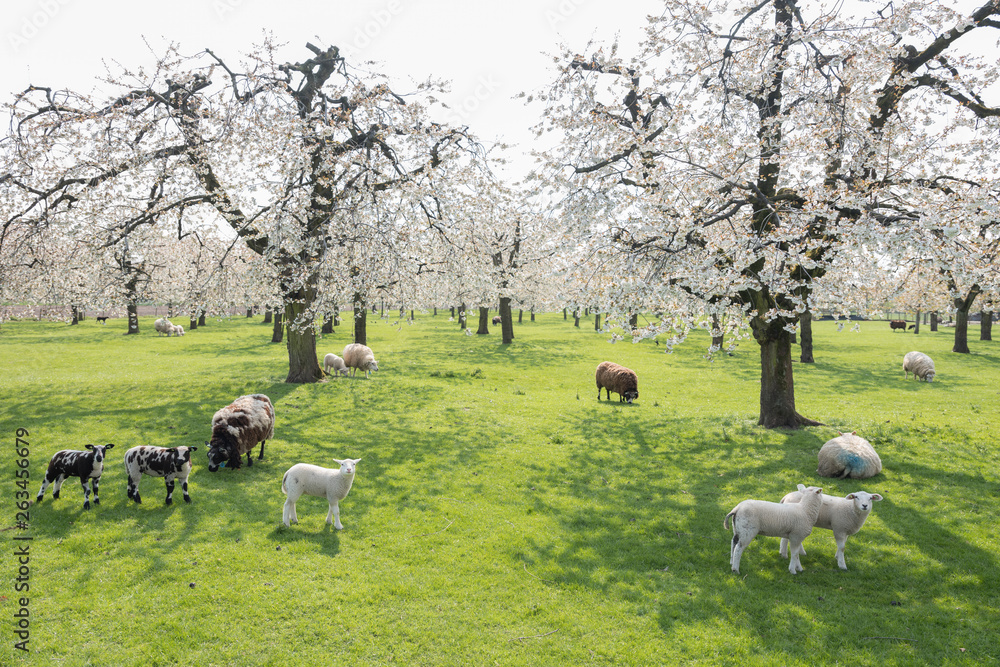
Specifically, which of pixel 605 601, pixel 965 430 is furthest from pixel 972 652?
pixel 965 430

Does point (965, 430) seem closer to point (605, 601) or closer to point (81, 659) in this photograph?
point (605, 601)

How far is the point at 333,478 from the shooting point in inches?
370

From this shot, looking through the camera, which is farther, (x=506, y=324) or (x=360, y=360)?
(x=506, y=324)

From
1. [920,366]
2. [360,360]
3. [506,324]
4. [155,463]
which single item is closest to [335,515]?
[155,463]

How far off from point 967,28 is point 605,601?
17062mm

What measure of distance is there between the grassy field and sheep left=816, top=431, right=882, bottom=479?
482 mm

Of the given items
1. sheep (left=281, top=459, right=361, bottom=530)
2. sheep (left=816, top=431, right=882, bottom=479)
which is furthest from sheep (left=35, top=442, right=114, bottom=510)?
sheep (left=816, top=431, right=882, bottom=479)

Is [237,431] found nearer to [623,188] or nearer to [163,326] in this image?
[623,188]

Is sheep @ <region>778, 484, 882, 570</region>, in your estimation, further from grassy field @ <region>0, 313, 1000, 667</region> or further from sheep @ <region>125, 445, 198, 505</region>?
sheep @ <region>125, 445, 198, 505</region>

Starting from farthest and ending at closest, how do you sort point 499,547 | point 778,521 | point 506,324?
point 506,324
point 499,547
point 778,521

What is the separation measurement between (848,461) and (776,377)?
466 cm

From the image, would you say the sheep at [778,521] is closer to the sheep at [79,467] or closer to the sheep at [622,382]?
the sheep at [79,467]

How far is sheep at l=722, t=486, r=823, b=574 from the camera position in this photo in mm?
7922

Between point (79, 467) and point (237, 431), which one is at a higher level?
point (237, 431)
